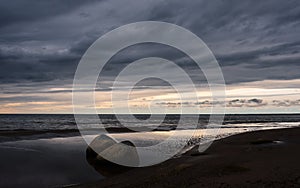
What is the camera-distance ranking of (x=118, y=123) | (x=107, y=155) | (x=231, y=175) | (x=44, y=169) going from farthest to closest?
(x=118, y=123)
(x=107, y=155)
(x=44, y=169)
(x=231, y=175)

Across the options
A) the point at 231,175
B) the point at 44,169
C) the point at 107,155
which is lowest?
the point at 231,175

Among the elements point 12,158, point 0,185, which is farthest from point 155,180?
point 12,158

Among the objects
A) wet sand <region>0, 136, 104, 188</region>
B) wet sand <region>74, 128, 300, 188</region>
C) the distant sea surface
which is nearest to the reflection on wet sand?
wet sand <region>0, 136, 104, 188</region>

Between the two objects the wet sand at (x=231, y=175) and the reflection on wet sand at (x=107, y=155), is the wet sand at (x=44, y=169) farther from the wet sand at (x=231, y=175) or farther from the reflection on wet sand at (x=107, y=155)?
the wet sand at (x=231, y=175)

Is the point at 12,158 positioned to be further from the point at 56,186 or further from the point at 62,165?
the point at 56,186

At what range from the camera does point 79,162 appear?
55.6ft

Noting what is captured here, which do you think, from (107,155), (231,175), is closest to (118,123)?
(107,155)

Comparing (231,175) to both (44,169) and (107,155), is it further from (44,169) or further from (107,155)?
(44,169)

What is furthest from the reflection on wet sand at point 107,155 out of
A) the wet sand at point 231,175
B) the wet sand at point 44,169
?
the wet sand at point 231,175

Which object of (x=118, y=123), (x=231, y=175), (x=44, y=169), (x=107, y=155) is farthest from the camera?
(x=118, y=123)

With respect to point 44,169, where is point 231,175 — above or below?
below

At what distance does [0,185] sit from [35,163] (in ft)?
15.0

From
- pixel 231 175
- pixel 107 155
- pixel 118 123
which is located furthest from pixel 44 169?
pixel 118 123

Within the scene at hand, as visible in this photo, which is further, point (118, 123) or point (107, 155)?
point (118, 123)
